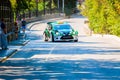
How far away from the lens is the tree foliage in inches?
1891

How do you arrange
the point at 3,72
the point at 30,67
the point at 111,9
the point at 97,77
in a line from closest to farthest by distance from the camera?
the point at 97,77 < the point at 3,72 < the point at 30,67 < the point at 111,9

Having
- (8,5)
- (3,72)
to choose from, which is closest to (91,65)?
(3,72)

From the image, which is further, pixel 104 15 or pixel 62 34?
pixel 104 15

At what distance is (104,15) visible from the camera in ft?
186

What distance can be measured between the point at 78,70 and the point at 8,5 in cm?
2412

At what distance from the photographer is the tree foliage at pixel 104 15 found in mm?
48031

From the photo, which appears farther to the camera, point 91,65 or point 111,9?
point 111,9

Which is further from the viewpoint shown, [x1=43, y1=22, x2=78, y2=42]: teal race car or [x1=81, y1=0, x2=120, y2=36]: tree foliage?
[x1=81, y1=0, x2=120, y2=36]: tree foliage

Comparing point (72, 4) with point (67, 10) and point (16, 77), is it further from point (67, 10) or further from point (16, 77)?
point (16, 77)

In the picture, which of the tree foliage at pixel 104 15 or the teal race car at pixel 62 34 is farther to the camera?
the tree foliage at pixel 104 15

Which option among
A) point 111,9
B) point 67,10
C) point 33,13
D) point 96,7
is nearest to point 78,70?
point 111,9

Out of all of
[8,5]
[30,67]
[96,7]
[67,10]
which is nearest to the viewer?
[30,67]

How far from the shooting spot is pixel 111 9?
49.3 m

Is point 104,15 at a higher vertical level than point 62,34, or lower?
higher
